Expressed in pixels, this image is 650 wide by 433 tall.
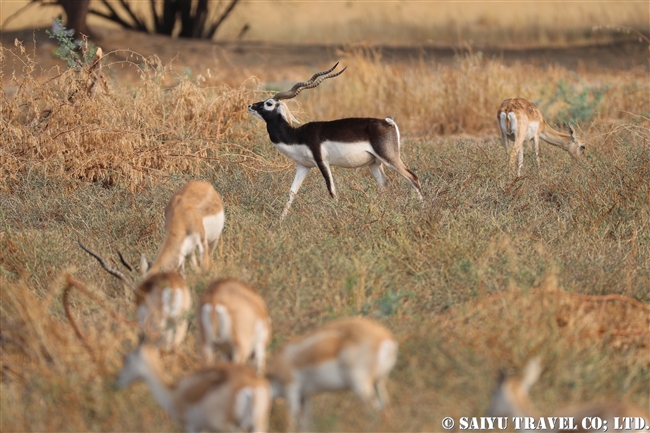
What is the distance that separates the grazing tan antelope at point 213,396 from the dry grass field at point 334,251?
11.9 inches

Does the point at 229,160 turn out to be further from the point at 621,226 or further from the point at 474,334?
the point at 474,334

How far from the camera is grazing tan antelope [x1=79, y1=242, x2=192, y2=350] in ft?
13.0

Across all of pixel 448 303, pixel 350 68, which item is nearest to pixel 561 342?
pixel 448 303

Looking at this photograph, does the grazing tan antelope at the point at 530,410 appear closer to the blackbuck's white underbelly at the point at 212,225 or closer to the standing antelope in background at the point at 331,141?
the blackbuck's white underbelly at the point at 212,225

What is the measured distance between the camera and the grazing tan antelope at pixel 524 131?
343 inches

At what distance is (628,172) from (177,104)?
14.2 ft

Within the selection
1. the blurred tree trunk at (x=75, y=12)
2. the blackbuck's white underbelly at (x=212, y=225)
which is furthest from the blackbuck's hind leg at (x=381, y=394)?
the blurred tree trunk at (x=75, y=12)

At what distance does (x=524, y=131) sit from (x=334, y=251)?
3861 mm

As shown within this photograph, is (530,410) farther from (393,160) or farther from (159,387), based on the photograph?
(393,160)

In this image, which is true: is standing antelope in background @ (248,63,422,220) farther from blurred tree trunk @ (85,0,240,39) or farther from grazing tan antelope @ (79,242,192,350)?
blurred tree trunk @ (85,0,240,39)

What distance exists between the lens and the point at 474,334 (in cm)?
411

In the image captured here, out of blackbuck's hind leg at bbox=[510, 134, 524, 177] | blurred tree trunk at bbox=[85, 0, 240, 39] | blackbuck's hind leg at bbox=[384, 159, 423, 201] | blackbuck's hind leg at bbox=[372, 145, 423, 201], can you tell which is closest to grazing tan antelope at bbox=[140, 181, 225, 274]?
blackbuck's hind leg at bbox=[372, 145, 423, 201]

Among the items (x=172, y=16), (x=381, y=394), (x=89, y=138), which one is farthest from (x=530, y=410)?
(x=172, y=16)

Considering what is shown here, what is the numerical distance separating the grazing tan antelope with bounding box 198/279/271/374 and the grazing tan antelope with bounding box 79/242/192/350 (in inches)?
9.9
